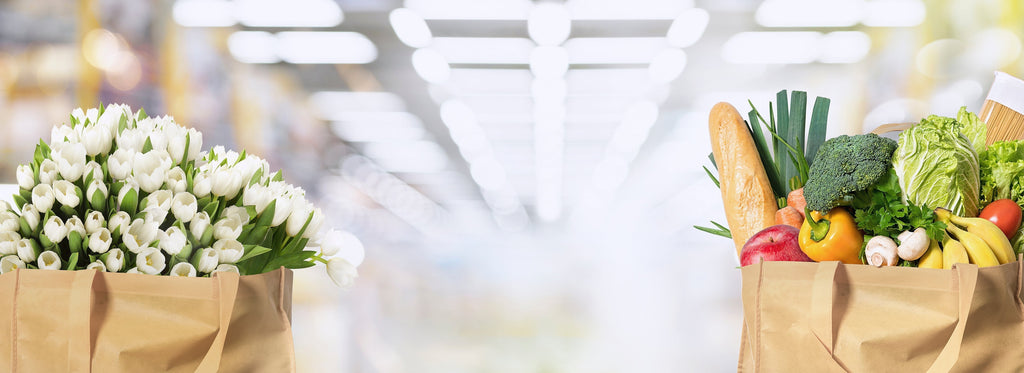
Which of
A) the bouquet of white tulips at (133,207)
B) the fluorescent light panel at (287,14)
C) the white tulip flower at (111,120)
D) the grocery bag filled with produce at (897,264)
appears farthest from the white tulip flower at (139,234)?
the fluorescent light panel at (287,14)

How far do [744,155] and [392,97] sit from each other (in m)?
3.50

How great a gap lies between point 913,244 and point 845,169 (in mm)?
99

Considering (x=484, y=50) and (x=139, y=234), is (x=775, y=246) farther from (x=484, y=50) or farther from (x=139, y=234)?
(x=484, y=50)

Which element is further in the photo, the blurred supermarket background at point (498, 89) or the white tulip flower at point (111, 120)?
the blurred supermarket background at point (498, 89)

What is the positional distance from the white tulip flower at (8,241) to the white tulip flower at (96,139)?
97 mm

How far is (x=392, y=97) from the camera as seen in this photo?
13.7ft

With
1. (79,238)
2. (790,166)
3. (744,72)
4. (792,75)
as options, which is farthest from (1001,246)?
(792,75)

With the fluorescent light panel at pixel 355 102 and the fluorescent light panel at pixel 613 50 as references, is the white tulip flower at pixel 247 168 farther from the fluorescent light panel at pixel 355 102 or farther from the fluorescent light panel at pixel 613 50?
the fluorescent light panel at pixel 355 102

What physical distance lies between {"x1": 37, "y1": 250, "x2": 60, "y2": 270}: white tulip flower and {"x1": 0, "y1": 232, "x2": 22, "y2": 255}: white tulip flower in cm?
2

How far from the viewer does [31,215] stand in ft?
1.97

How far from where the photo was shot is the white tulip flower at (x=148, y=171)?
61 cm

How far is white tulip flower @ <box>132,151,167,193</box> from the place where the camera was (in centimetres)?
61

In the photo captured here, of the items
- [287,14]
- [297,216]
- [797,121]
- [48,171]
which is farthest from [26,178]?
[287,14]

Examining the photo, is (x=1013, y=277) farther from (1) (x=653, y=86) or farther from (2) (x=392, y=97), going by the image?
(2) (x=392, y=97)
